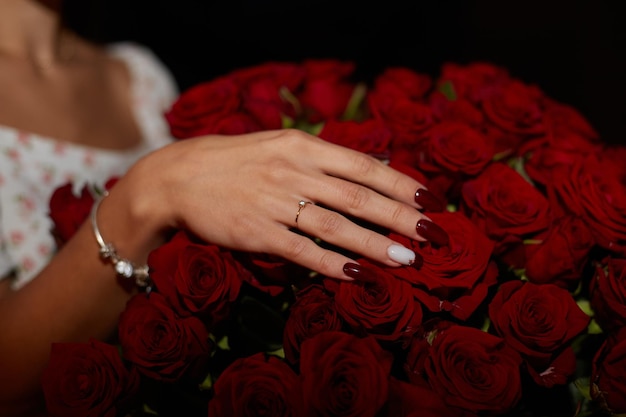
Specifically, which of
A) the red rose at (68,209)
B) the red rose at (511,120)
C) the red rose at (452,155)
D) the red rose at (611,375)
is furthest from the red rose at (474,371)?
the red rose at (68,209)

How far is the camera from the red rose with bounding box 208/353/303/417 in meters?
0.53

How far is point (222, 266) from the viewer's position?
0.63 metres

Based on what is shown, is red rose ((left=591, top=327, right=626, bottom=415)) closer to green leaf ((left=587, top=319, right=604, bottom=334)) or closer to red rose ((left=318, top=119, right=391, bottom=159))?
green leaf ((left=587, top=319, right=604, bottom=334))

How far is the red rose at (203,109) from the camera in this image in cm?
83

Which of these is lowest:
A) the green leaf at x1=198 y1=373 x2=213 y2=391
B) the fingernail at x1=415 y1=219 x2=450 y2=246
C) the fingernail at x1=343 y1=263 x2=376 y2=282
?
the green leaf at x1=198 y1=373 x2=213 y2=391

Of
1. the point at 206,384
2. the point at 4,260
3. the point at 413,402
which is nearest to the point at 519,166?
the point at 413,402

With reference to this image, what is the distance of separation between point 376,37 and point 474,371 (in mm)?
1903

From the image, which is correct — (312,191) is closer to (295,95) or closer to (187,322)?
(187,322)

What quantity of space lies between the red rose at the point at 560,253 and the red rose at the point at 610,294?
0.08 feet

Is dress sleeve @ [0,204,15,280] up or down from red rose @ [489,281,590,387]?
down

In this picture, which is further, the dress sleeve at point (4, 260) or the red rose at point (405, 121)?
the dress sleeve at point (4, 260)

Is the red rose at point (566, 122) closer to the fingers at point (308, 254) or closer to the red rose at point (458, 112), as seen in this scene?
the red rose at point (458, 112)

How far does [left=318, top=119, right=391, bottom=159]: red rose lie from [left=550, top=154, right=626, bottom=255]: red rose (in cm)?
23

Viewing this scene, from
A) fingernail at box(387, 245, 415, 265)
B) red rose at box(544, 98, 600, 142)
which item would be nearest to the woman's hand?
fingernail at box(387, 245, 415, 265)
